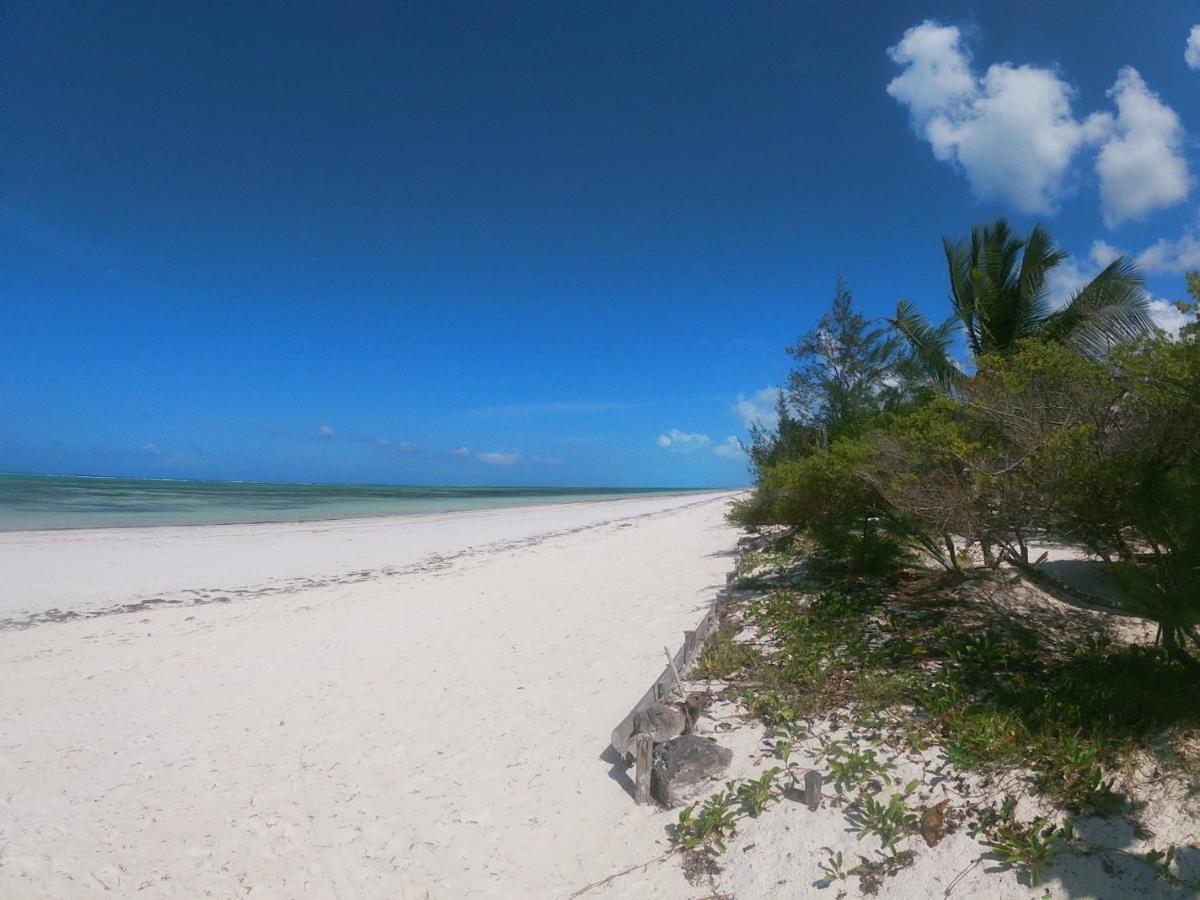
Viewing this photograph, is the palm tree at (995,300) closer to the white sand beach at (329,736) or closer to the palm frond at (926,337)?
the palm frond at (926,337)

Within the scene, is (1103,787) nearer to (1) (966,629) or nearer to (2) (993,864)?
(2) (993,864)

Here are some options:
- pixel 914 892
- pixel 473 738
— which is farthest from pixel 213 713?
pixel 914 892

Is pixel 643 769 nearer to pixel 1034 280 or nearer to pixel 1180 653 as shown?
pixel 1180 653

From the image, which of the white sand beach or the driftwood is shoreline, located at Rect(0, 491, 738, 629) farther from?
the driftwood

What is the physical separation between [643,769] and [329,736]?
2891mm

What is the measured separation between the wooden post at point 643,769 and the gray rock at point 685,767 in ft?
0.14

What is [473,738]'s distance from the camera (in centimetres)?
502

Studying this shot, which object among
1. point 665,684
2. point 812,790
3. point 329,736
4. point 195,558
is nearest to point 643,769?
point 665,684

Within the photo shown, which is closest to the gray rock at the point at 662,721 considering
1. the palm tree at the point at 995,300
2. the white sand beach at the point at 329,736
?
the white sand beach at the point at 329,736

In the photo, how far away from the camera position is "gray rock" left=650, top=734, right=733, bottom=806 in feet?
Answer: 12.2

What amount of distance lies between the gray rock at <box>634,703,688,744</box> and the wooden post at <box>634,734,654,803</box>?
0.20m

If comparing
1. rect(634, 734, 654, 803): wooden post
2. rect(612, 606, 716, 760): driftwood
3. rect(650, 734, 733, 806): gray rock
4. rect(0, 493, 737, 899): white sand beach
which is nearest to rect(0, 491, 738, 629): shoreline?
rect(0, 493, 737, 899): white sand beach

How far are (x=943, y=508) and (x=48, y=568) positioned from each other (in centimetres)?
1728

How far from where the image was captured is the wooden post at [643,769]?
12.5ft
